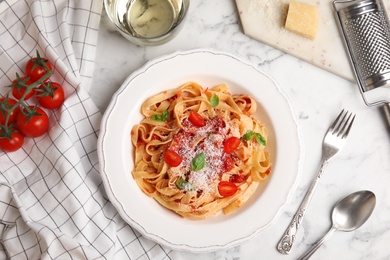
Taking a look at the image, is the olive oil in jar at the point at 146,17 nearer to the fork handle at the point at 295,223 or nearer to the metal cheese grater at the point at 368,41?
the metal cheese grater at the point at 368,41

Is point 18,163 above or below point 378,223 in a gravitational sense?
above

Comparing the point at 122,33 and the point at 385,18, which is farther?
the point at 385,18

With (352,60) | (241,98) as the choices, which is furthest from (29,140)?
(352,60)

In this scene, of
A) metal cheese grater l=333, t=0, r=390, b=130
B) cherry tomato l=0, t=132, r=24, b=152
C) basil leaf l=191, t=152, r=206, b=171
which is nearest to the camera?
basil leaf l=191, t=152, r=206, b=171

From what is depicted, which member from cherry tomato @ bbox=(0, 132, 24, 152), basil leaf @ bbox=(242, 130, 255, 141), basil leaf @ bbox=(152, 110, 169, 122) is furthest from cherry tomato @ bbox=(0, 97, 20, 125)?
basil leaf @ bbox=(242, 130, 255, 141)

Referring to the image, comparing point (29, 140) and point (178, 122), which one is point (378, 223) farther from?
point (29, 140)

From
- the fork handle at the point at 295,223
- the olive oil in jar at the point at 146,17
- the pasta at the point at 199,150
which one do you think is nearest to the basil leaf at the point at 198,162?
the pasta at the point at 199,150

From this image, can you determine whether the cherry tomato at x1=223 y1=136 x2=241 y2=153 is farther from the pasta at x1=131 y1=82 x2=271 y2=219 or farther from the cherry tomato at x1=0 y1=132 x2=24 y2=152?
the cherry tomato at x1=0 y1=132 x2=24 y2=152

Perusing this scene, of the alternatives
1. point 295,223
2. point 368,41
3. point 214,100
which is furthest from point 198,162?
point 368,41
